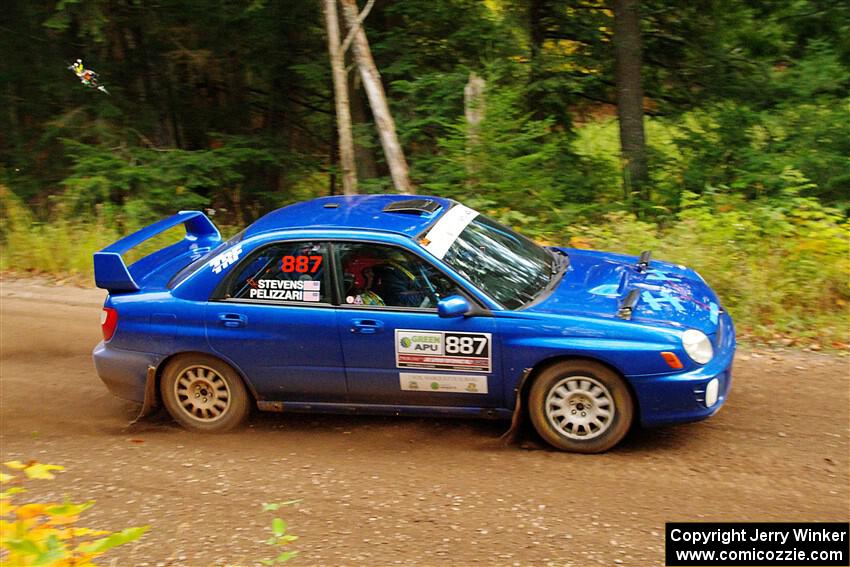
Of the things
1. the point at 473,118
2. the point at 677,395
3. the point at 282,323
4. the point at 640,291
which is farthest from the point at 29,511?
the point at 473,118

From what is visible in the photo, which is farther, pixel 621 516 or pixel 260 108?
pixel 260 108

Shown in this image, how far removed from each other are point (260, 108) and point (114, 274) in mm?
9634

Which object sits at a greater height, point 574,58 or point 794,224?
point 574,58

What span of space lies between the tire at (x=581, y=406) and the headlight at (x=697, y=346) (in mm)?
472

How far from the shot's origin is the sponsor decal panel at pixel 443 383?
5754 mm

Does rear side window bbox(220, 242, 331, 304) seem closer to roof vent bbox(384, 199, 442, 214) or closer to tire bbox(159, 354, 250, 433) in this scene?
tire bbox(159, 354, 250, 433)

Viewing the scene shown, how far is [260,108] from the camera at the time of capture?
15.6m

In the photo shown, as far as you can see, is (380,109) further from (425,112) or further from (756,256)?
(756,256)

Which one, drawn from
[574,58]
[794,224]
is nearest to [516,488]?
[794,224]

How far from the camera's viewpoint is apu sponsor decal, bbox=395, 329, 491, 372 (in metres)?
5.69

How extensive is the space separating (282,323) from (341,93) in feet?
21.2

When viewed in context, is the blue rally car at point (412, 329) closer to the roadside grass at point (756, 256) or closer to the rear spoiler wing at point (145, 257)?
the rear spoiler wing at point (145, 257)

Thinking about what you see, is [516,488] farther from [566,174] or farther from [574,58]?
[574,58]

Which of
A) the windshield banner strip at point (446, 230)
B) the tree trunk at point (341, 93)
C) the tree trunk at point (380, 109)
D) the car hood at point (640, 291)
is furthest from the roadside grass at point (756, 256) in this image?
the windshield banner strip at point (446, 230)
